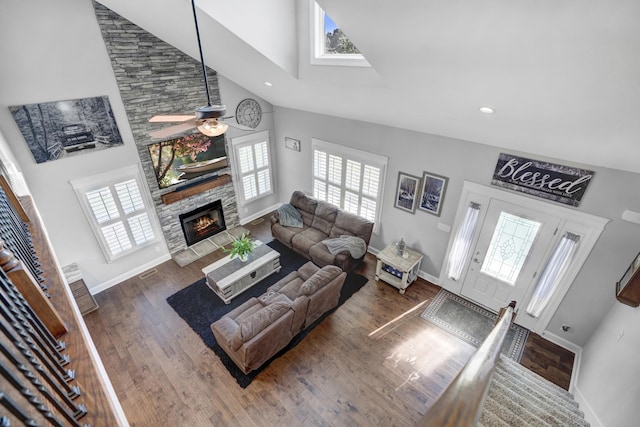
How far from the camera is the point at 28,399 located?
696mm

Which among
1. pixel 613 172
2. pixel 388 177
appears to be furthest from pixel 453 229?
pixel 613 172

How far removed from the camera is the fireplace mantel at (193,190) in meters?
6.09

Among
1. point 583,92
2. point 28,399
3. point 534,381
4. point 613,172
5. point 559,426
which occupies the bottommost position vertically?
point 534,381

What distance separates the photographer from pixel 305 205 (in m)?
7.08

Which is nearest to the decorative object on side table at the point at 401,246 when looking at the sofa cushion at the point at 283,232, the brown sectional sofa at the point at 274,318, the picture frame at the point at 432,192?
the picture frame at the point at 432,192

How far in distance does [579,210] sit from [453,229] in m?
1.72

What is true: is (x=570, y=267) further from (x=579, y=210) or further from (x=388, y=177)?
(x=388, y=177)

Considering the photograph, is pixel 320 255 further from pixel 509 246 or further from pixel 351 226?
pixel 509 246

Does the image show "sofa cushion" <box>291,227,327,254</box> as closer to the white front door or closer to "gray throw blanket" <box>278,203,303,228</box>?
"gray throw blanket" <box>278,203,303,228</box>

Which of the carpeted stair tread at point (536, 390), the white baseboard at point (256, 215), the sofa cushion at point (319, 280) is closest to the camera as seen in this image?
the carpeted stair tread at point (536, 390)

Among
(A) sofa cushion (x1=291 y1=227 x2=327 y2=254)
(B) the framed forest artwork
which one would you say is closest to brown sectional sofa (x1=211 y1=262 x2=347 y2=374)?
(A) sofa cushion (x1=291 y1=227 x2=327 y2=254)

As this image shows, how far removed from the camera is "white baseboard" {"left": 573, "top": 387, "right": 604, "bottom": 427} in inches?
122

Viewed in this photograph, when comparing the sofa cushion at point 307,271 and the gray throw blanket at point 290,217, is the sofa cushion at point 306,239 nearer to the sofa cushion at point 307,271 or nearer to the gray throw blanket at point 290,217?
the gray throw blanket at point 290,217

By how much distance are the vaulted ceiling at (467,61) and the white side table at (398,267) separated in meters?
2.35
